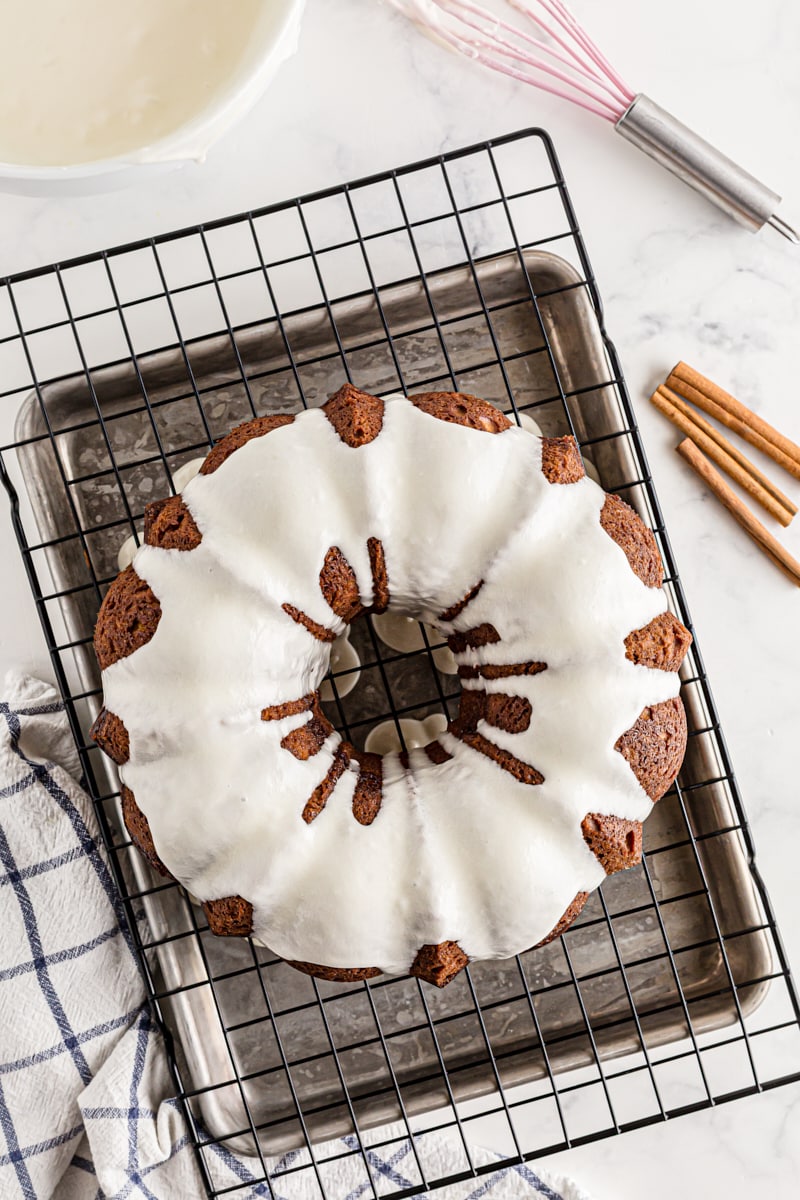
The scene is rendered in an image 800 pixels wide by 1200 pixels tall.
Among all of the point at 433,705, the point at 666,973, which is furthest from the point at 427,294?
the point at 666,973

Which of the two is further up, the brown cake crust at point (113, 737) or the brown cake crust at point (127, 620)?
the brown cake crust at point (127, 620)

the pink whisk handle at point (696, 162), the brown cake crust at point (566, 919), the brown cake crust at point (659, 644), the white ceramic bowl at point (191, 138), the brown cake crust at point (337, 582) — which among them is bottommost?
the brown cake crust at point (566, 919)

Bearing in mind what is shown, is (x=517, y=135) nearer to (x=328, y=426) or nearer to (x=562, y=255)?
(x=562, y=255)

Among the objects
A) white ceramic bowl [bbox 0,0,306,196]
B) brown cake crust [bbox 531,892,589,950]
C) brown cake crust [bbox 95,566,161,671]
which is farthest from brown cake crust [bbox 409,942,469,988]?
white ceramic bowl [bbox 0,0,306,196]

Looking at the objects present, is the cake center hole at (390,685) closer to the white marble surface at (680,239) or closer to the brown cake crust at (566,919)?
the brown cake crust at (566,919)

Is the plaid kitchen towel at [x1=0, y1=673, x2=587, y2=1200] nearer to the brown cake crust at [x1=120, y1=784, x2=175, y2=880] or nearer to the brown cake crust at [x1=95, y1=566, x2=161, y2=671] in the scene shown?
the brown cake crust at [x1=120, y1=784, x2=175, y2=880]

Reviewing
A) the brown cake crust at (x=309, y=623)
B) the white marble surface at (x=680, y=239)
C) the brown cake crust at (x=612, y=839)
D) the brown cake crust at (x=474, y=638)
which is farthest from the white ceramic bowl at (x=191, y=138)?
the brown cake crust at (x=612, y=839)
